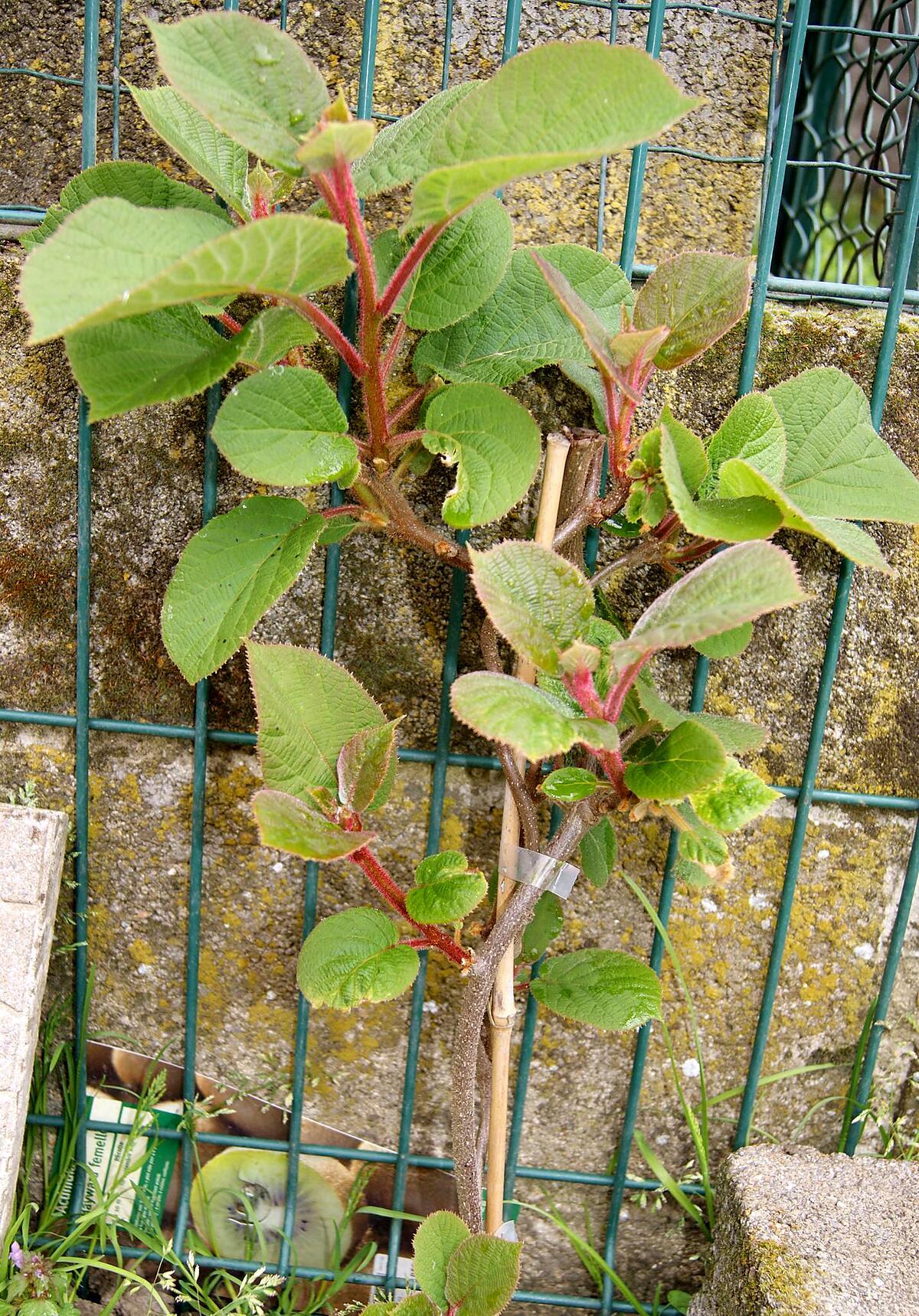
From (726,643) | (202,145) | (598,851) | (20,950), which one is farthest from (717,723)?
(20,950)

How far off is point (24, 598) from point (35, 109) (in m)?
0.82

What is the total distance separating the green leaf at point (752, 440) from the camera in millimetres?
984

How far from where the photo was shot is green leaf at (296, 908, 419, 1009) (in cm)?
100

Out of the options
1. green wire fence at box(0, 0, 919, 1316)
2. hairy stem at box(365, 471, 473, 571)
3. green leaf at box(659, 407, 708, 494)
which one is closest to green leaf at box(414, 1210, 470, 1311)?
green wire fence at box(0, 0, 919, 1316)

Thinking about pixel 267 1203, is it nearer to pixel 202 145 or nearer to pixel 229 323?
pixel 229 323

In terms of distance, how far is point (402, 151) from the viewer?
90 centimetres

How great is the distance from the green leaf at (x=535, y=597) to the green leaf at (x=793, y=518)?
19cm

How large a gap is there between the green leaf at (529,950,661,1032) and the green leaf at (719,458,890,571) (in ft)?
1.70

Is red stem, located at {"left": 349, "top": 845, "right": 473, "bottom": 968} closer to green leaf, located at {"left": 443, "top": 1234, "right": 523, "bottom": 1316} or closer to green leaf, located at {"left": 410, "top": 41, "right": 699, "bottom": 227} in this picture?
green leaf, located at {"left": 443, "top": 1234, "right": 523, "bottom": 1316}

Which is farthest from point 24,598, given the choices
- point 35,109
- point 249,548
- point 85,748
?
point 35,109

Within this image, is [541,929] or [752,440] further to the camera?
[541,929]

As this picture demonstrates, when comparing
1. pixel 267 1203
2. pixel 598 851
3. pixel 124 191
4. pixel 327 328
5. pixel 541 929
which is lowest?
pixel 267 1203

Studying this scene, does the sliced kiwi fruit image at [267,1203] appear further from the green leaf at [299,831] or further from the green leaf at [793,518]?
the green leaf at [793,518]

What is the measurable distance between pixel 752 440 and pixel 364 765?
53 centimetres
